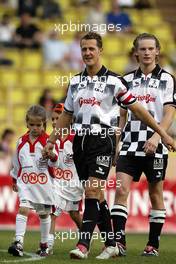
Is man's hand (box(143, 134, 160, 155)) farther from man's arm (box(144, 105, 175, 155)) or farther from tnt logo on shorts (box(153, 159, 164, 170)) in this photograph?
tnt logo on shorts (box(153, 159, 164, 170))

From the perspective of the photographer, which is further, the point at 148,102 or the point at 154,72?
the point at 154,72

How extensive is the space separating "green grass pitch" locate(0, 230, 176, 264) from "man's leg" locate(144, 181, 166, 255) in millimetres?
211

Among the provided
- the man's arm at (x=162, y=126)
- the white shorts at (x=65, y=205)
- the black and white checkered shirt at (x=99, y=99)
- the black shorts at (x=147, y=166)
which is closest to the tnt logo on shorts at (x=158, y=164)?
the black shorts at (x=147, y=166)

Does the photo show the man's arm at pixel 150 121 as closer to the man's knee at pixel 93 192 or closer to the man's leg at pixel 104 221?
the man's knee at pixel 93 192

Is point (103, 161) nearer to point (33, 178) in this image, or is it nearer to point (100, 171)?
point (100, 171)

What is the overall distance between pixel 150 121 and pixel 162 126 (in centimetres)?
47

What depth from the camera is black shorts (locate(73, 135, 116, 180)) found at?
416 inches

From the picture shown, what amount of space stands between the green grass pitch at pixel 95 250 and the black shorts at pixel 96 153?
2.82 ft

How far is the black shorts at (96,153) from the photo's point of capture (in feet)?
34.7

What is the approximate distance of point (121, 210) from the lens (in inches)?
439

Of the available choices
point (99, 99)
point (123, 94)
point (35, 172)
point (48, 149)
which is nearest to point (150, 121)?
point (123, 94)

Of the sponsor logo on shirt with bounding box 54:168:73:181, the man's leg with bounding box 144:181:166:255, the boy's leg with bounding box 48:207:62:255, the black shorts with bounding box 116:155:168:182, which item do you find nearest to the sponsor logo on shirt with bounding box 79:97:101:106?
the black shorts with bounding box 116:155:168:182

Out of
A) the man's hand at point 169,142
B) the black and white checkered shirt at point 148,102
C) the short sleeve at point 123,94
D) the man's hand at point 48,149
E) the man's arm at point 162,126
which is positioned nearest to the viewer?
the man's hand at point 169,142

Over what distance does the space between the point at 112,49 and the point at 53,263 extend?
13.9 m
